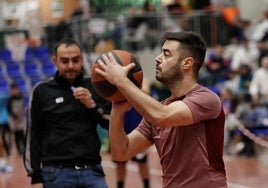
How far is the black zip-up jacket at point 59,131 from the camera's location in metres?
5.36

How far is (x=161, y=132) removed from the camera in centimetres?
400

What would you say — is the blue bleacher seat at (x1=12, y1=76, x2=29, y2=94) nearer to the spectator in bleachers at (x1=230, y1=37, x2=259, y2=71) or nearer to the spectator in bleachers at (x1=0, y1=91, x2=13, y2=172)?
the spectator in bleachers at (x1=0, y1=91, x2=13, y2=172)

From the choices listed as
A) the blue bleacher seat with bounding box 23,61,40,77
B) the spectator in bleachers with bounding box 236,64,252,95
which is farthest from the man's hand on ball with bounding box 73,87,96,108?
the blue bleacher seat with bounding box 23,61,40,77

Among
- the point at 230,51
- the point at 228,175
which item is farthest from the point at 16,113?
the point at 230,51

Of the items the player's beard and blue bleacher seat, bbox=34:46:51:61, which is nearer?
the player's beard

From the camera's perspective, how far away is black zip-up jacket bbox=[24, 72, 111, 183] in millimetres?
5363

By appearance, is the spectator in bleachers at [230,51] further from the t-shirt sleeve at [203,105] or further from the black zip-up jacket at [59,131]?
the t-shirt sleeve at [203,105]

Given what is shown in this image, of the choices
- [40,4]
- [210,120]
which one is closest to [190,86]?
[210,120]

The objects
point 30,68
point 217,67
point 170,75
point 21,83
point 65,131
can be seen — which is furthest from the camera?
point 30,68

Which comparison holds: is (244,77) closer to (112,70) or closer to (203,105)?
(203,105)

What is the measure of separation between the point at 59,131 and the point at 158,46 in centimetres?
1473

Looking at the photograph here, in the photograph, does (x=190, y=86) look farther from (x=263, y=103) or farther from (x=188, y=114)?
(x=263, y=103)

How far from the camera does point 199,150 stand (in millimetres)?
3812

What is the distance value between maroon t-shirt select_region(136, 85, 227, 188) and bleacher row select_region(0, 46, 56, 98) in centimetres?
1544
